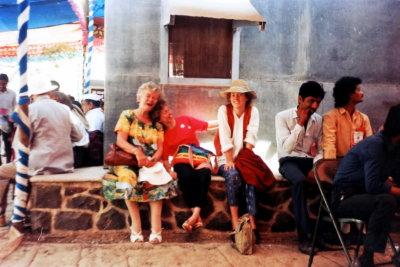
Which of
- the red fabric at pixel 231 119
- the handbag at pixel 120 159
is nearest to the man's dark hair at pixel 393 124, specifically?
the red fabric at pixel 231 119

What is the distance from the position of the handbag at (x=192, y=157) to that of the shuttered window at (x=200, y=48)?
1.44 meters

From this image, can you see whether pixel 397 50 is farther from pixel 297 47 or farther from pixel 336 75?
pixel 297 47

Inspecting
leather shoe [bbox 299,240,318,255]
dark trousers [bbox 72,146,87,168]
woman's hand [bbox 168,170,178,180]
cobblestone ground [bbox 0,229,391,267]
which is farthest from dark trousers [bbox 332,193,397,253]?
dark trousers [bbox 72,146,87,168]

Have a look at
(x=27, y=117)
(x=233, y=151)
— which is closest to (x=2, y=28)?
→ (x=27, y=117)

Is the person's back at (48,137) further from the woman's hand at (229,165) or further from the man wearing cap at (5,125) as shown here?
the woman's hand at (229,165)

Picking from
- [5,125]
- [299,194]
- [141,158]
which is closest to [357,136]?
[299,194]

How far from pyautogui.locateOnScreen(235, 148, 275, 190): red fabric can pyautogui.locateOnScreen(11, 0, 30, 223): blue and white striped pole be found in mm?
2364

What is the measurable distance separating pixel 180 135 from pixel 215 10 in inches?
68.9

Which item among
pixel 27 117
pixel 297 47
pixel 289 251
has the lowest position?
pixel 289 251

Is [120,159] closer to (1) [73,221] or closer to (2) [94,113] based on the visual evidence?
(1) [73,221]

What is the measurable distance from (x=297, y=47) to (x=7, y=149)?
17.6ft

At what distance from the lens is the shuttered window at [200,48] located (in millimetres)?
5934

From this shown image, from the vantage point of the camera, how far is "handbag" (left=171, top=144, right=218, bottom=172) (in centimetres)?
480

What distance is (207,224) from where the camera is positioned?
4.94 m
